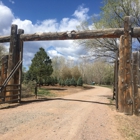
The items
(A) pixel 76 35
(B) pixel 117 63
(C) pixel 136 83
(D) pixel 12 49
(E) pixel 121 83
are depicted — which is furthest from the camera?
(D) pixel 12 49

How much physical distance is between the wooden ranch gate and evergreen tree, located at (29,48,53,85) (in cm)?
1863

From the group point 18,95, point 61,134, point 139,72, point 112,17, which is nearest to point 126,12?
point 112,17

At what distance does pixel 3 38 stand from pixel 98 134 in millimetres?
8404

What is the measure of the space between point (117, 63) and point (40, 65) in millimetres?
21660

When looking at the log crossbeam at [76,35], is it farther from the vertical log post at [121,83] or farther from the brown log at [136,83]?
the brown log at [136,83]

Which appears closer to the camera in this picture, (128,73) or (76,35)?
(128,73)

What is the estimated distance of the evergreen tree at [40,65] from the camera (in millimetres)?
29219

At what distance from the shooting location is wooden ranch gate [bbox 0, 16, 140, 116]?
796cm

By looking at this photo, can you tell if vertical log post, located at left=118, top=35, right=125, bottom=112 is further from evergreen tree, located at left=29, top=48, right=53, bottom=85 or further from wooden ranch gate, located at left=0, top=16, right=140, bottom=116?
evergreen tree, located at left=29, top=48, right=53, bottom=85

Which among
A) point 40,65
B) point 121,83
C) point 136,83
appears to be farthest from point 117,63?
point 40,65

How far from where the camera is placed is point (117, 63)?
9.14 m

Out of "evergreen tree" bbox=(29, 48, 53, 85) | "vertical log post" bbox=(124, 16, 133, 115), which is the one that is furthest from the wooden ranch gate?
"evergreen tree" bbox=(29, 48, 53, 85)

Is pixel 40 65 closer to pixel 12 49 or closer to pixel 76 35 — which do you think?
pixel 12 49

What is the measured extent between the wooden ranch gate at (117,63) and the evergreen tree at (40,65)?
18.6m
